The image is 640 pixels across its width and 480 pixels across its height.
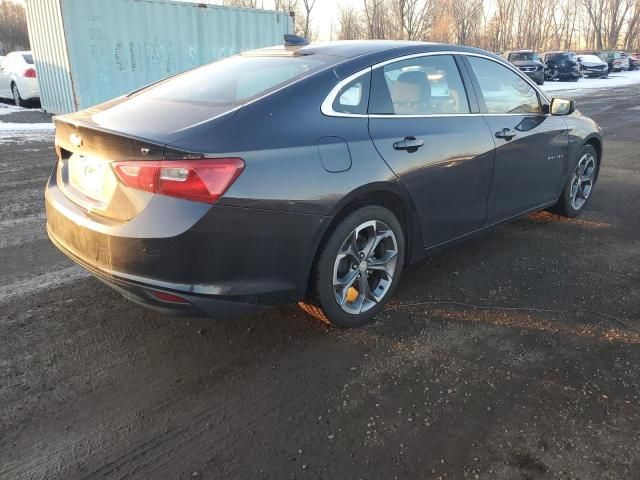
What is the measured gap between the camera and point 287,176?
2557 mm

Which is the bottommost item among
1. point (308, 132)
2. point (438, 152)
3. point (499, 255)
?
point (499, 255)

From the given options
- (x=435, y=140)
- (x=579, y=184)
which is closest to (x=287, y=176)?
(x=435, y=140)

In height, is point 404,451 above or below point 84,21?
below

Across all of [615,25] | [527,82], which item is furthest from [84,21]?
[615,25]

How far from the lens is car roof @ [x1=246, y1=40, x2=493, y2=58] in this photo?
3.26 m

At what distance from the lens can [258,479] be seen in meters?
2.05

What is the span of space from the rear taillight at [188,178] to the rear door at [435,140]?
3.28ft

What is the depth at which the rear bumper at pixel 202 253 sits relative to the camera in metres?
2.36

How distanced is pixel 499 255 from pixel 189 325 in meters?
2.61

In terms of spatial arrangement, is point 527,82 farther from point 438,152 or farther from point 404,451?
point 404,451

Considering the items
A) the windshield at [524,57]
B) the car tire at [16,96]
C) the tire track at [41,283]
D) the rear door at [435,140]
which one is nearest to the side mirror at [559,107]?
the rear door at [435,140]

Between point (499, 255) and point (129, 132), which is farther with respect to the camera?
point (499, 255)

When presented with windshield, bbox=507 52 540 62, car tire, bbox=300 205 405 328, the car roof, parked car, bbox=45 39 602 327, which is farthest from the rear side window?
windshield, bbox=507 52 540 62

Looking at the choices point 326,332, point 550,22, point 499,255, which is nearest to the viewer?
point 326,332
